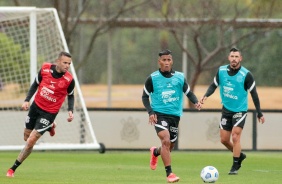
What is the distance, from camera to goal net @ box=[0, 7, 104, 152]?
2439cm

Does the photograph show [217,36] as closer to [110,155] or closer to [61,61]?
[110,155]

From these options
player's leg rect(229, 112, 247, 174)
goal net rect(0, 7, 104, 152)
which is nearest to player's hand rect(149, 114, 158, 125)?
player's leg rect(229, 112, 247, 174)

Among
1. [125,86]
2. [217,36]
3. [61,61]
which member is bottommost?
[125,86]

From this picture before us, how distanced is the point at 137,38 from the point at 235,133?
2046 centimetres

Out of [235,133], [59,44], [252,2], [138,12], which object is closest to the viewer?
[235,133]

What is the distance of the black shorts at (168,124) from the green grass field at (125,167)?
805 millimetres

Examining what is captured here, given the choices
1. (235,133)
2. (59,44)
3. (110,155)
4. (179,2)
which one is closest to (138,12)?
(179,2)

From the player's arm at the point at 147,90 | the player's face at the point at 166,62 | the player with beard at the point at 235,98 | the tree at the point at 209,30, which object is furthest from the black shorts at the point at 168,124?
the tree at the point at 209,30

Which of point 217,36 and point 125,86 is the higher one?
point 217,36

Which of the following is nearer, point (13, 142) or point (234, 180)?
point (234, 180)

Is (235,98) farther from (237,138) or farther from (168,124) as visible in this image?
(168,124)

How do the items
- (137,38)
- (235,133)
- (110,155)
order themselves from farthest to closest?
(137,38), (110,155), (235,133)

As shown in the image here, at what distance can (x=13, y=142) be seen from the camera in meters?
26.3

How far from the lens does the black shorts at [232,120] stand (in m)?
18.2
